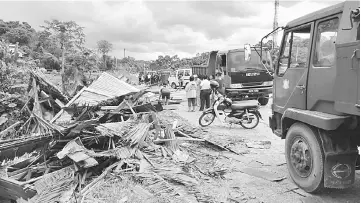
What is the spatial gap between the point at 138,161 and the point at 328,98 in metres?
3.14

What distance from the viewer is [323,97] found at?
3.64 metres

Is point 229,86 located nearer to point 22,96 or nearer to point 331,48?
point 22,96

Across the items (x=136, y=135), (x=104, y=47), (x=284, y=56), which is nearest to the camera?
(x=284, y=56)

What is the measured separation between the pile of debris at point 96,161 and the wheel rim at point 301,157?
49.0 inches

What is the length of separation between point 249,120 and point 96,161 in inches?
219

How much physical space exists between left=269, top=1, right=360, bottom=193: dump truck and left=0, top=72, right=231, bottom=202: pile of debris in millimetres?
1426

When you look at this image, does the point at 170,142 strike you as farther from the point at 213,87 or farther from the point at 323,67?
the point at 213,87

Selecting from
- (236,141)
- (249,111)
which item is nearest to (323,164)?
(236,141)

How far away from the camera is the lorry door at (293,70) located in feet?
13.4

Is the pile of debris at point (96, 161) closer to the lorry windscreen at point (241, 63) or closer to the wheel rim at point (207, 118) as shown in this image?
the wheel rim at point (207, 118)

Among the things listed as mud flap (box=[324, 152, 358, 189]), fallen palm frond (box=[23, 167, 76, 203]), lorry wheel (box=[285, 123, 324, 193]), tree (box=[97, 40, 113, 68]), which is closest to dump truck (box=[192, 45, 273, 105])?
lorry wheel (box=[285, 123, 324, 193])

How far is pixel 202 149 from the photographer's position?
254 inches

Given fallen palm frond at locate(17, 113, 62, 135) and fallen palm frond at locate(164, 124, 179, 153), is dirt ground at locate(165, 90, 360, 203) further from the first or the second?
fallen palm frond at locate(17, 113, 62, 135)

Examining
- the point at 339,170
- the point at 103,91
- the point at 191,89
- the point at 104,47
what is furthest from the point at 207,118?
the point at 104,47
